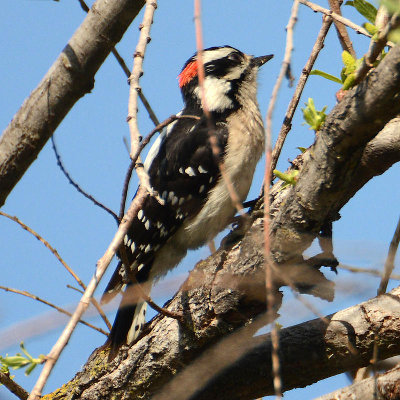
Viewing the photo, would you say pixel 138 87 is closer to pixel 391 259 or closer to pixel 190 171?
pixel 391 259

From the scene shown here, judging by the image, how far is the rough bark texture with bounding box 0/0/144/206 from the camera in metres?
2.46

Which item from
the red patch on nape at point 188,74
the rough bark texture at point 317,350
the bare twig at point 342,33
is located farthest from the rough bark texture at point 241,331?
the red patch on nape at point 188,74

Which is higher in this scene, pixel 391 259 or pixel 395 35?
pixel 395 35

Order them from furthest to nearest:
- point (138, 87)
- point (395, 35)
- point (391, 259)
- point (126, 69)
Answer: point (126, 69) < point (138, 87) < point (391, 259) < point (395, 35)

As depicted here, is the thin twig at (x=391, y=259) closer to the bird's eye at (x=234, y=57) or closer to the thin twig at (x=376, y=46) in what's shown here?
the thin twig at (x=376, y=46)

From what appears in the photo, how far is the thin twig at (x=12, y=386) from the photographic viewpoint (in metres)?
2.81

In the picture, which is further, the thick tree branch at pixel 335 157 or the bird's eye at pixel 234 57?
the bird's eye at pixel 234 57

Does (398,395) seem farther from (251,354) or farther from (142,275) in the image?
(142,275)

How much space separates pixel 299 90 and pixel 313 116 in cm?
69

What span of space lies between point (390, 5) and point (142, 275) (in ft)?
8.28

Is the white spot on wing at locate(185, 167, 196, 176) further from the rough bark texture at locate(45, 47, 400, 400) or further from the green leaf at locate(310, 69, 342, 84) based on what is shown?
the green leaf at locate(310, 69, 342, 84)

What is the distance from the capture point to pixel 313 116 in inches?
81.2

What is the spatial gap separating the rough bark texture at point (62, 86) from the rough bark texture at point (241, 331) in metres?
0.86

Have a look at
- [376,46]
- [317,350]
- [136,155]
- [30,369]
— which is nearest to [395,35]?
[376,46]
